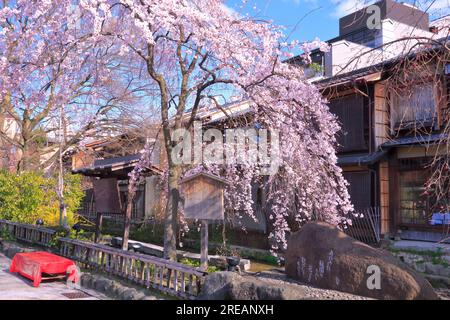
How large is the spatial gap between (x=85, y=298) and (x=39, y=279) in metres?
1.48

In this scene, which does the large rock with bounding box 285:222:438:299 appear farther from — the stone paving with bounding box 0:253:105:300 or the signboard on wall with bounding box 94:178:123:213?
the signboard on wall with bounding box 94:178:123:213

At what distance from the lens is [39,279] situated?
905 cm

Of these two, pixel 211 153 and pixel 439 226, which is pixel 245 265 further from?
pixel 439 226

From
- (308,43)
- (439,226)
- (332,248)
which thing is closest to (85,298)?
(332,248)

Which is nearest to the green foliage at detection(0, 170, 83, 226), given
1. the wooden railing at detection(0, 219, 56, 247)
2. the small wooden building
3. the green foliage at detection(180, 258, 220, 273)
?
the wooden railing at detection(0, 219, 56, 247)

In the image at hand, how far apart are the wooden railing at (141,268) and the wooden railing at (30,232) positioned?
4.86ft

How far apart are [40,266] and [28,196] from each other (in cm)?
847

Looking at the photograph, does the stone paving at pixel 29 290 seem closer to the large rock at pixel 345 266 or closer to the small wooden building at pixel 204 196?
the small wooden building at pixel 204 196

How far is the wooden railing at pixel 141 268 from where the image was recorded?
7859 millimetres

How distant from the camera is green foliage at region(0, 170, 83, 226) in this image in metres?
16.6

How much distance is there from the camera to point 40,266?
30.0 ft

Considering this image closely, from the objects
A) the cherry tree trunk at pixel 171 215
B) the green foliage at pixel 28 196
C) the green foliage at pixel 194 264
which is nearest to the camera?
the cherry tree trunk at pixel 171 215

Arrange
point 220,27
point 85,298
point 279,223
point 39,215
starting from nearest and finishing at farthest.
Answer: point 85,298, point 220,27, point 279,223, point 39,215

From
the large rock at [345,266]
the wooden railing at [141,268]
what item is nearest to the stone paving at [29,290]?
the wooden railing at [141,268]
